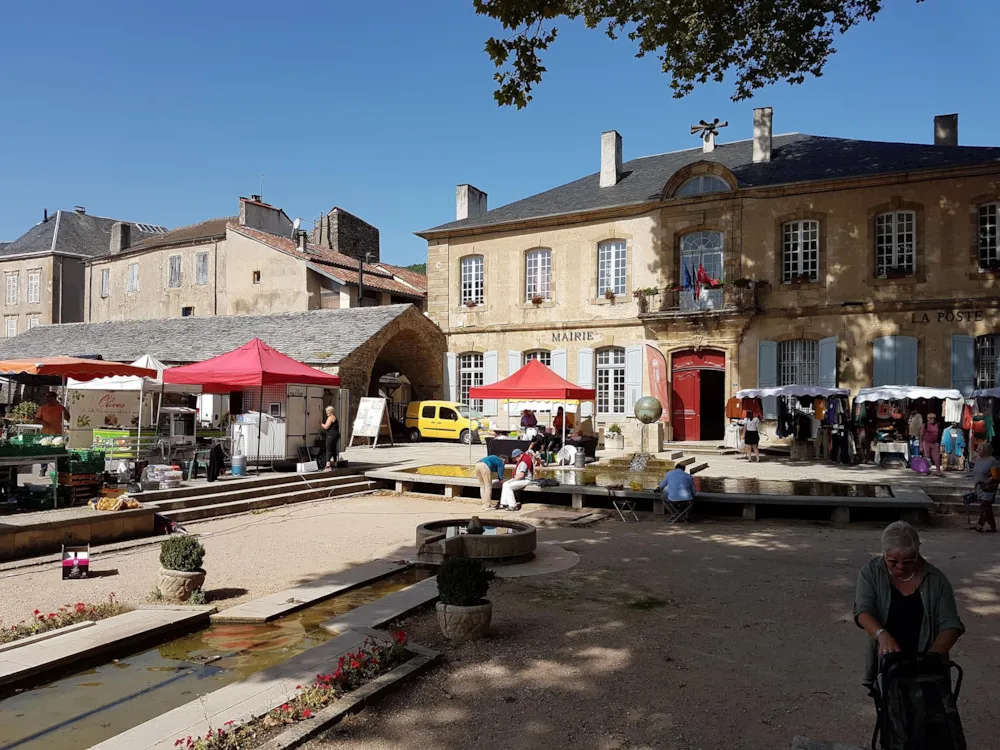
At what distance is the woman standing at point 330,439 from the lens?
50.6 feet

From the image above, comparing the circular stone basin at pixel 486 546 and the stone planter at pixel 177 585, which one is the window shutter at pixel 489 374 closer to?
the circular stone basin at pixel 486 546

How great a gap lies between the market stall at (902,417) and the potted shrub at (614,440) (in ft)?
20.4

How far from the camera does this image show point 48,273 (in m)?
38.6

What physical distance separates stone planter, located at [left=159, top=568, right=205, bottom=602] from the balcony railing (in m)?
17.8

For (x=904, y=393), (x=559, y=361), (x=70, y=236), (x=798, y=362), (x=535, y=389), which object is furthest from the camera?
(x=70, y=236)

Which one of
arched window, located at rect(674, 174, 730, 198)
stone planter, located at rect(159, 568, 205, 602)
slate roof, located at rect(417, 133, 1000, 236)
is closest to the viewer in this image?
stone planter, located at rect(159, 568, 205, 602)

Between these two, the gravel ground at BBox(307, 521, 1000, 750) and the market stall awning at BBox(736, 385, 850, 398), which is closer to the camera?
the gravel ground at BBox(307, 521, 1000, 750)

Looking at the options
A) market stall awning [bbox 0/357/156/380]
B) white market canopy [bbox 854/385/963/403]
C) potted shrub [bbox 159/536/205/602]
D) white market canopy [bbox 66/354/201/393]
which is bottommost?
potted shrub [bbox 159/536/205/602]

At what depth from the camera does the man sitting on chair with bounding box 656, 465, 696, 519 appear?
1188cm

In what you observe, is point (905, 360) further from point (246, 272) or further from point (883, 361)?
point (246, 272)

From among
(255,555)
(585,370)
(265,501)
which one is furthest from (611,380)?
(255,555)

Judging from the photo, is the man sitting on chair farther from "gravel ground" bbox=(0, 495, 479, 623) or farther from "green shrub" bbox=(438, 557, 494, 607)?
"green shrub" bbox=(438, 557, 494, 607)

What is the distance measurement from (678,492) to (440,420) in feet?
46.5

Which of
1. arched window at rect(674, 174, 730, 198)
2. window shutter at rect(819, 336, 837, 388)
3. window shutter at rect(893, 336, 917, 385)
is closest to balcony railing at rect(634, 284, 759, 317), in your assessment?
window shutter at rect(819, 336, 837, 388)
